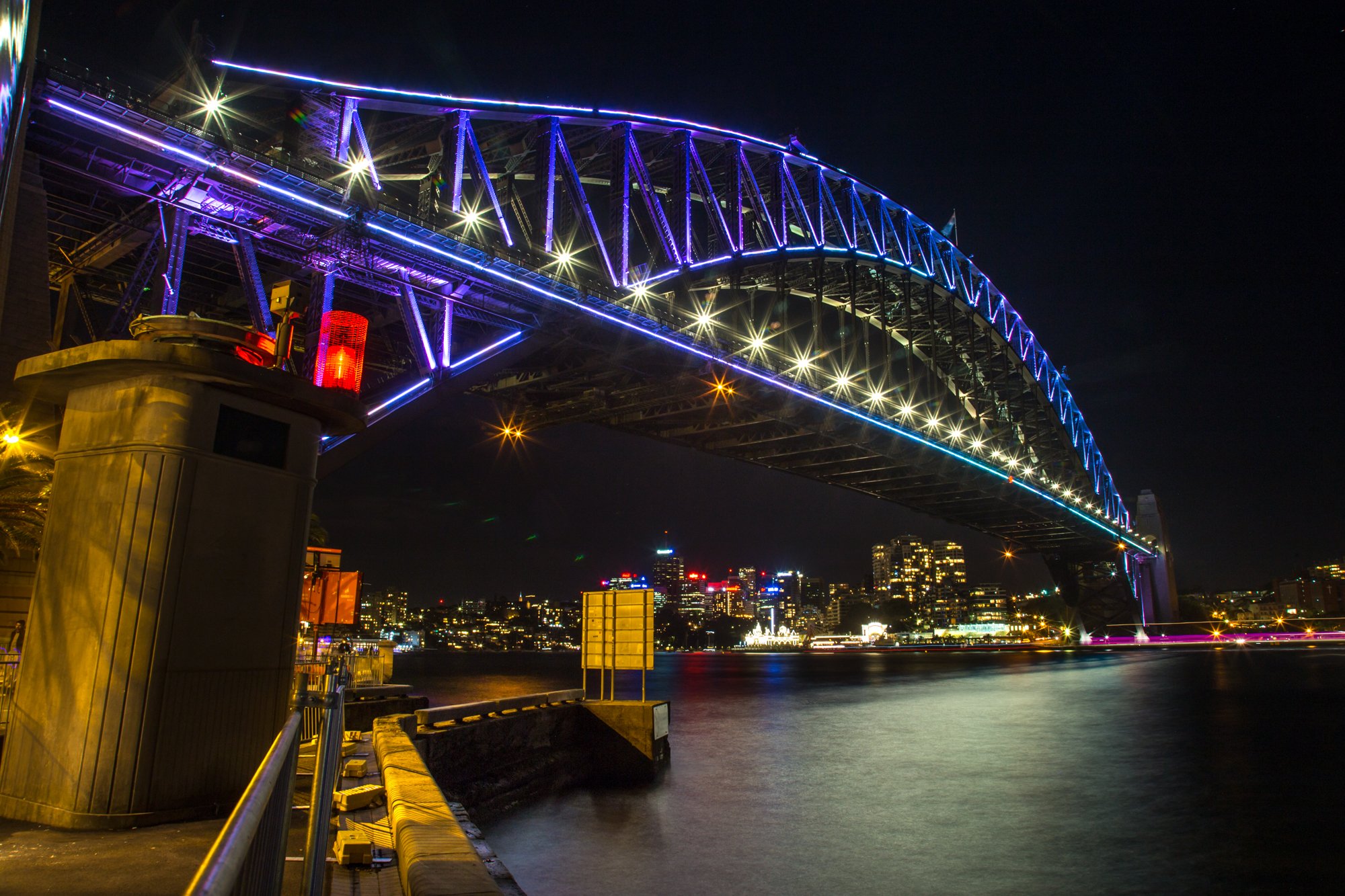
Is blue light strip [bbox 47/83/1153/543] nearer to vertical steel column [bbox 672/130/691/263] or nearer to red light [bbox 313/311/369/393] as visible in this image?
vertical steel column [bbox 672/130/691/263]

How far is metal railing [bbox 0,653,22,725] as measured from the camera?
12.0m

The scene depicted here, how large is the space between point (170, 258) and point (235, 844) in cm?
1957

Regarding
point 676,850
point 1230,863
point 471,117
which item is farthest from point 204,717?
point 471,117

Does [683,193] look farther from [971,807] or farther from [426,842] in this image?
[426,842]

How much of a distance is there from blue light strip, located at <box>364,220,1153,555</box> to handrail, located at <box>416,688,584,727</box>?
1157 cm

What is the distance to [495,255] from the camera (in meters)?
24.5

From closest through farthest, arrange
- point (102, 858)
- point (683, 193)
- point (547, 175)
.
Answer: point (102, 858), point (547, 175), point (683, 193)

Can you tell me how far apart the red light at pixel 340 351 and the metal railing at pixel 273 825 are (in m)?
13.1

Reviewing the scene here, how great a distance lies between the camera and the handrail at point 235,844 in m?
1.53

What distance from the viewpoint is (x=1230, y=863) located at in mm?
13859

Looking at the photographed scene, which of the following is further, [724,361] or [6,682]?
[724,361]

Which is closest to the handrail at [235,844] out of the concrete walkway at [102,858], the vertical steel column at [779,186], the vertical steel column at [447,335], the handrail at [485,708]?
the concrete walkway at [102,858]

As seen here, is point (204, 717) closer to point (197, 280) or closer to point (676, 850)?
point (676, 850)

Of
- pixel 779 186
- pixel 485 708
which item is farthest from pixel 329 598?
pixel 779 186
